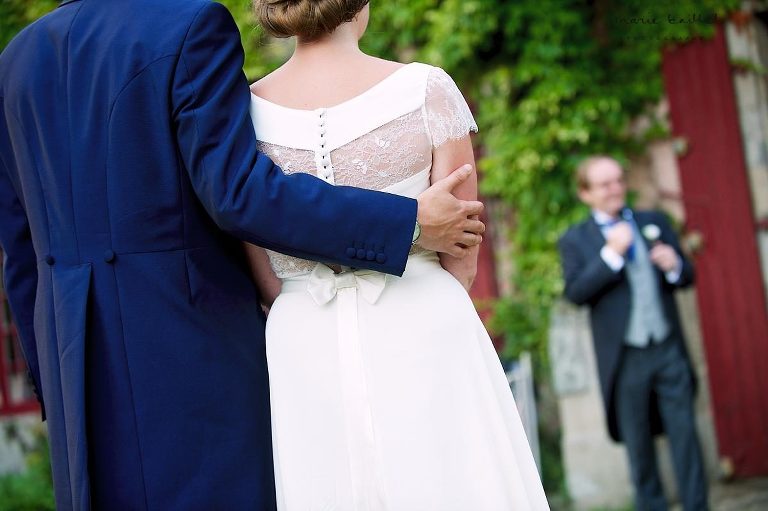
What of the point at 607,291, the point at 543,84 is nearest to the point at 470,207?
the point at 607,291

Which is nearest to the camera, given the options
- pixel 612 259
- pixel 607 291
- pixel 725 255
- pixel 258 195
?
pixel 258 195

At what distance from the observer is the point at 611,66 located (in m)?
6.19

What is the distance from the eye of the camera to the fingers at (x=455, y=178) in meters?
2.19

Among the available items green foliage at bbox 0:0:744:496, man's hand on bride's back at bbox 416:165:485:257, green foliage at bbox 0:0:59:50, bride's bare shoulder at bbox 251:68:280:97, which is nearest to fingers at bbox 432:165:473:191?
man's hand on bride's back at bbox 416:165:485:257

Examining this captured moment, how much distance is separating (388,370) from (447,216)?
369 millimetres

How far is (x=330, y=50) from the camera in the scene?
2.26m

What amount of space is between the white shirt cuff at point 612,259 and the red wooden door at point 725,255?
3.38 feet

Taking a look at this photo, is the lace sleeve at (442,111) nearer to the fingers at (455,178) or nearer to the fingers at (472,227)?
the fingers at (455,178)

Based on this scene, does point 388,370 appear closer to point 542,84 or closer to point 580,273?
point 580,273

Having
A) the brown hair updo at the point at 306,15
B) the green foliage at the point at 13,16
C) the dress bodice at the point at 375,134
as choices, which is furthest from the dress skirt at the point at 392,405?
the green foliage at the point at 13,16

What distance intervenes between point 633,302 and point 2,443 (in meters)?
5.14

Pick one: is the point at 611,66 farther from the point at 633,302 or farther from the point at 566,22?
the point at 633,302

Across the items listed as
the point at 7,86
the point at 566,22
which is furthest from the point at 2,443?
the point at 7,86

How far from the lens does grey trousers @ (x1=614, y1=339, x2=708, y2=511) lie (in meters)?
5.16
